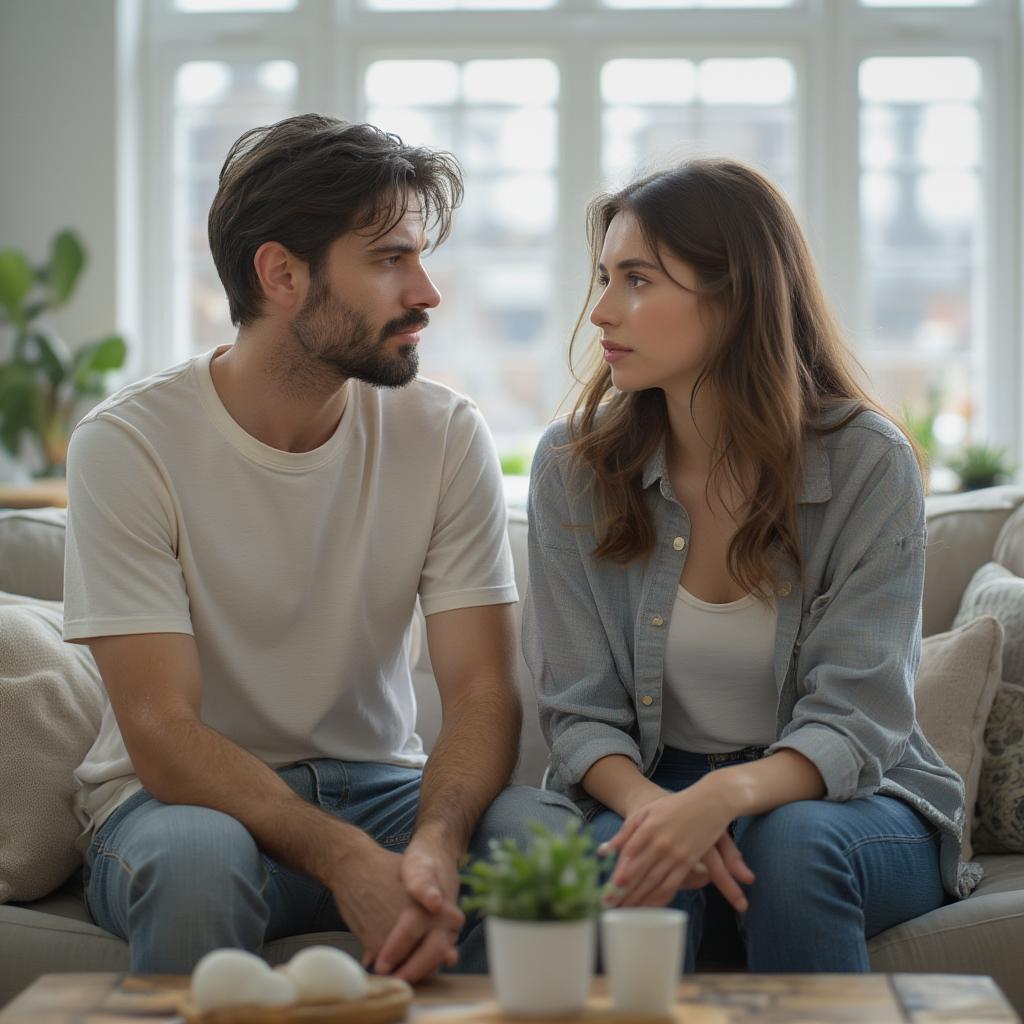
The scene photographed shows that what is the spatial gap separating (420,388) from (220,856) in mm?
768

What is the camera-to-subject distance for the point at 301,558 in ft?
6.00

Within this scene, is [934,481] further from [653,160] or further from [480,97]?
[653,160]

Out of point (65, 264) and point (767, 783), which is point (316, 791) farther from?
point (65, 264)

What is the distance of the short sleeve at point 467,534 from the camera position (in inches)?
73.9

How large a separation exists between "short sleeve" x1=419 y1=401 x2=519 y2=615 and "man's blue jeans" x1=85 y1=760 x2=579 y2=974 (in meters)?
0.26

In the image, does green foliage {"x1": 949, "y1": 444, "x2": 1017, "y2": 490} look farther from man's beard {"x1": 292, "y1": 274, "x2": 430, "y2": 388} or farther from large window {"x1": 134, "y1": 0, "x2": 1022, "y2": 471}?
man's beard {"x1": 292, "y1": 274, "x2": 430, "y2": 388}

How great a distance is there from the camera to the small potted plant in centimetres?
110

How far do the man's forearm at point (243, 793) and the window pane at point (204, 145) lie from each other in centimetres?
372

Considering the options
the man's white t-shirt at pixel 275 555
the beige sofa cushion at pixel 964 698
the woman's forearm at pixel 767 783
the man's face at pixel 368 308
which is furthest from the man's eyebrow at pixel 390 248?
the beige sofa cushion at pixel 964 698

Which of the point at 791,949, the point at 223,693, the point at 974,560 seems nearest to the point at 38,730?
the point at 223,693

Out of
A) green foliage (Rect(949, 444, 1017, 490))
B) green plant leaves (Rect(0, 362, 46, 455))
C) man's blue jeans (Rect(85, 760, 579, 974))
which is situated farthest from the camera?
green plant leaves (Rect(0, 362, 46, 455))

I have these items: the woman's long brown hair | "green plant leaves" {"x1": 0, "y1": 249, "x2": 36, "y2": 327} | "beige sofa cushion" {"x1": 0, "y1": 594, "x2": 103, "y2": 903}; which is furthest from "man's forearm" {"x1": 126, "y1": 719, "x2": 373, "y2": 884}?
"green plant leaves" {"x1": 0, "y1": 249, "x2": 36, "y2": 327}

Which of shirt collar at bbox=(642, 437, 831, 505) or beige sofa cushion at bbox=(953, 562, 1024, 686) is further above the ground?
shirt collar at bbox=(642, 437, 831, 505)

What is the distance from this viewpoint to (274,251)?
189cm
